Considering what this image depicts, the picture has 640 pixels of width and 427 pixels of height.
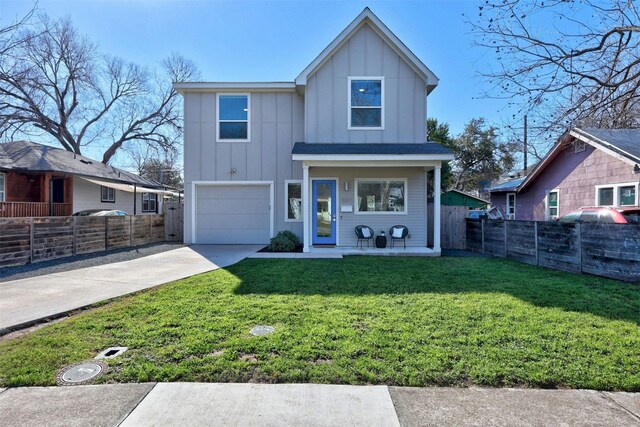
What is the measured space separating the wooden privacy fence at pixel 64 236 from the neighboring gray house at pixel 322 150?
2.11m

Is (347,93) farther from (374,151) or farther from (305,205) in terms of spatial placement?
(305,205)

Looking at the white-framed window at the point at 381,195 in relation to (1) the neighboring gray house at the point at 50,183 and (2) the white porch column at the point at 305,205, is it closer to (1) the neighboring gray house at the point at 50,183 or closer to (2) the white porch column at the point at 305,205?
(2) the white porch column at the point at 305,205

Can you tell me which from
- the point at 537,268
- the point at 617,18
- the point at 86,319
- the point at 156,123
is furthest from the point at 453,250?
the point at 156,123

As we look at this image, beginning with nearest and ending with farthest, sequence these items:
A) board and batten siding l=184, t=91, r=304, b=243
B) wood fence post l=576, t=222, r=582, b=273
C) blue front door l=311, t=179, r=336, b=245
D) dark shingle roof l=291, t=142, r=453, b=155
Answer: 1. wood fence post l=576, t=222, r=582, b=273
2. dark shingle roof l=291, t=142, r=453, b=155
3. blue front door l=311, t=179, r=336, b=245
4. board and batten siding l=184, t=91, r=304, b=243

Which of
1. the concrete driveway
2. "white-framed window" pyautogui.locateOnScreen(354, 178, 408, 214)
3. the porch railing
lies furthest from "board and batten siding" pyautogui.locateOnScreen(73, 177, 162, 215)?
"white-framed window" pyautogui.locateOnScreen(354, 178, 408, 214)

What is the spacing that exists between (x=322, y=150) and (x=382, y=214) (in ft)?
9.69

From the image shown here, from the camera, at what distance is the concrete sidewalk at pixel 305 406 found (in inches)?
92.9

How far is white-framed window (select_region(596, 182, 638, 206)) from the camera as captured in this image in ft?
35.9

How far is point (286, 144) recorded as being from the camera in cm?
1193

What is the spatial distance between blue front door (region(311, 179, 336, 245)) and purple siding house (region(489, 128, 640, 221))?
673 cm

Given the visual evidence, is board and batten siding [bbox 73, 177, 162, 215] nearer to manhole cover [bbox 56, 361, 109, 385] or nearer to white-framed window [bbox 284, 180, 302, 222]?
white-framed window [bbox 284, 180, 302, 222]

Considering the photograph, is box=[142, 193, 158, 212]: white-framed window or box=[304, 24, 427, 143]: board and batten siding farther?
box=[142, 193, 158, 212]: white-framed window

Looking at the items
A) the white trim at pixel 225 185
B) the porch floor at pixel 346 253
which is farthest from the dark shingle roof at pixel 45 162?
the porch floor at pixel 346 253

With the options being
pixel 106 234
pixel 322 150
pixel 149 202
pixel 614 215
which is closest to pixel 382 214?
pixel 322 150
